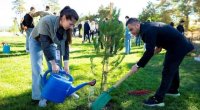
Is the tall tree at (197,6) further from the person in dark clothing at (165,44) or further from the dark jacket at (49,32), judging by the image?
the dark jacket at (49,32)

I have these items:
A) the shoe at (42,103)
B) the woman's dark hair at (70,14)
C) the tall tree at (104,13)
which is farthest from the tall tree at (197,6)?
the woman's dark hair at (70,14)

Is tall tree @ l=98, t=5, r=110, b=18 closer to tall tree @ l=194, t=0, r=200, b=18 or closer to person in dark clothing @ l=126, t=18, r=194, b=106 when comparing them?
person in dark clothing @ l=126, t=18, r=194, b=106

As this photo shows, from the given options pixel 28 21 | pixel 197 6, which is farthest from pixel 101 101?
pixel 197 6

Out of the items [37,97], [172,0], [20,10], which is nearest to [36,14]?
[37,97]

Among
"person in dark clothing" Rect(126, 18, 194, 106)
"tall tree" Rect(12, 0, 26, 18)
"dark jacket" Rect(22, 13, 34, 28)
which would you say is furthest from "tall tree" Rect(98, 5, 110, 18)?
"tall tree" Rect(12, 0, 26, 18)

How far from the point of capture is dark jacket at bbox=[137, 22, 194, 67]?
502cm

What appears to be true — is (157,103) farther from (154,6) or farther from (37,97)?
(154,6)

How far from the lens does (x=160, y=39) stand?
5.41m

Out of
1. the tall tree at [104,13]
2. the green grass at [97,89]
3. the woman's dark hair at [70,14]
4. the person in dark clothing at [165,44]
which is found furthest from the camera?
the green grass at [97,89]

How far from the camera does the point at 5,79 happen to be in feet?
24.6

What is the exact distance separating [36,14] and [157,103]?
5.24 meters

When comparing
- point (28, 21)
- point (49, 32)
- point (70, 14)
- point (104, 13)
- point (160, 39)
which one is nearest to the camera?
point (70, 14)

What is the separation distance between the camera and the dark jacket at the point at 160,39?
5.02 metres

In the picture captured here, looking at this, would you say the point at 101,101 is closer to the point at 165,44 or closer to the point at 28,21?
the point at 165,44
